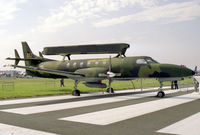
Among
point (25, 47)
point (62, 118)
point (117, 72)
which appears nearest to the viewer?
point (62, 118)

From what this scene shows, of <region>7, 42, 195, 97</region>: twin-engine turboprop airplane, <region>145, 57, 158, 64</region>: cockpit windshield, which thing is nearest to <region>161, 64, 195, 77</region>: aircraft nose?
<region>7, 42, 195, 97</region>: twin-engine turboprop airplane

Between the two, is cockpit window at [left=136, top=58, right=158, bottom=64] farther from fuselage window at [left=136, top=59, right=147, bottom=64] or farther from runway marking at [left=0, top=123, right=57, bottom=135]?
runway marking at [left=0, top=123, right=57, bottom=135]

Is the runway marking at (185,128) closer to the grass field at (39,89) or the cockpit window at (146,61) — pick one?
the cockpit window at (146,61)

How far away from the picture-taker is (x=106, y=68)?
1972 cm

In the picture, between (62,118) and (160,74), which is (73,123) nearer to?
(62,118)

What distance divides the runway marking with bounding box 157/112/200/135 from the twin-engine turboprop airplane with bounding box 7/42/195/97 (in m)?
8.54

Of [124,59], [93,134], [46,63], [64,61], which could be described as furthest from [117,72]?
[93,134]

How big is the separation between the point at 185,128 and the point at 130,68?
11.5 m

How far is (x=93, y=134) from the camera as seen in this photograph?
258 inches

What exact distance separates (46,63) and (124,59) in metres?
10.1

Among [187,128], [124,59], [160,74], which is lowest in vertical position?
[187,128]

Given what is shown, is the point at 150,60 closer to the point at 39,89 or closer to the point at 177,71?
the point at 177,71

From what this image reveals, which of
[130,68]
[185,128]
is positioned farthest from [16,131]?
[130,68]

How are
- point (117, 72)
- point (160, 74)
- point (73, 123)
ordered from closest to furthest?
point (73, 123)
point (160, 74)
point (117, 72)
